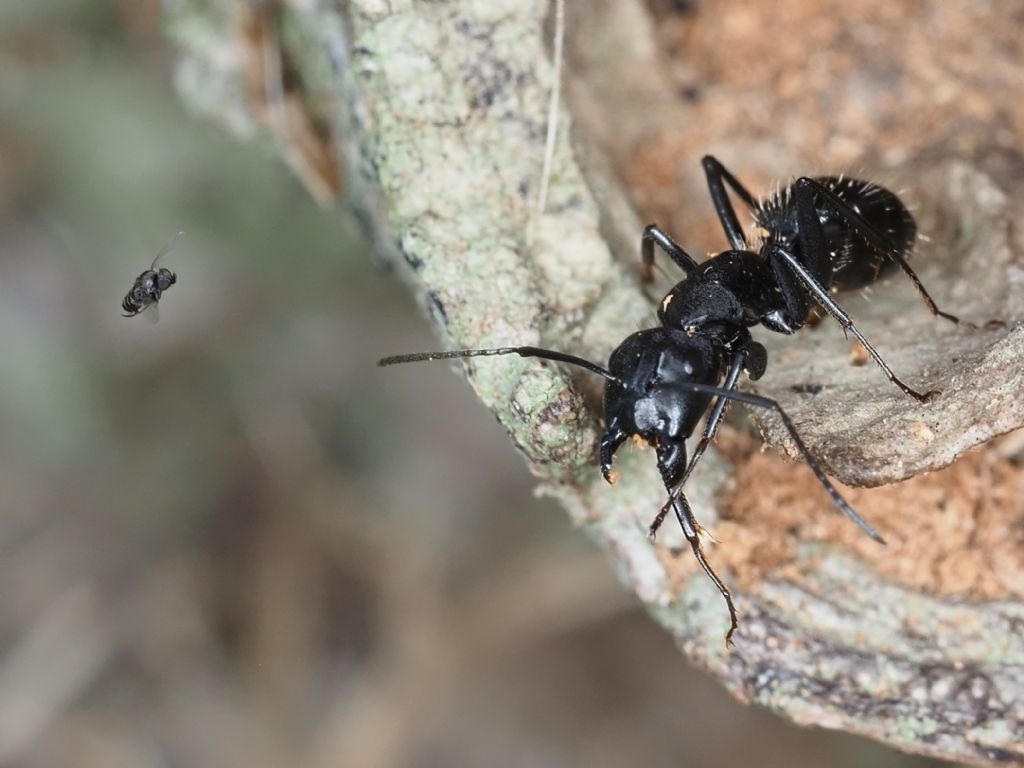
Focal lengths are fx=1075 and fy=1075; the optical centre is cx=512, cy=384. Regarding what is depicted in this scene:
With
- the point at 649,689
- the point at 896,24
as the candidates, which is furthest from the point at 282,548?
the point at 896,24

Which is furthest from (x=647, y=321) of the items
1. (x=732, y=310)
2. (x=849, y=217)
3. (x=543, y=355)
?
(x=849, y=217)

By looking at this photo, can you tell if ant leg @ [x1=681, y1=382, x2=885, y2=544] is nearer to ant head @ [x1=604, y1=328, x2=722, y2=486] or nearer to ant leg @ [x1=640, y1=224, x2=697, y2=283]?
ant head @ [x1=604, y1=328, x2=722, y2=486]

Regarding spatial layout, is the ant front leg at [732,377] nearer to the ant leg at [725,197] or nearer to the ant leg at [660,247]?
the ant leg at [660,247]

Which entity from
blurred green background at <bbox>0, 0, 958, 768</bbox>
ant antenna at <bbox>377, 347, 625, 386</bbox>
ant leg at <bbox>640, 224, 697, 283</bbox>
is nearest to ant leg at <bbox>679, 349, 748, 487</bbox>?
ant antenna at <bbox>377, 347, 625, 386</bbox>

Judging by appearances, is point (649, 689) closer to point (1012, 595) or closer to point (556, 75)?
point (1012, 595)

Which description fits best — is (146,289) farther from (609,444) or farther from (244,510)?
(609,444)

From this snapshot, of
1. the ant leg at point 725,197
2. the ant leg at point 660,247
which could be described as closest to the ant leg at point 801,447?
the ant leg at point 660,247


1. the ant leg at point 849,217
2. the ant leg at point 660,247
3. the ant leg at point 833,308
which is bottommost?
the ant leg at point 833,308
